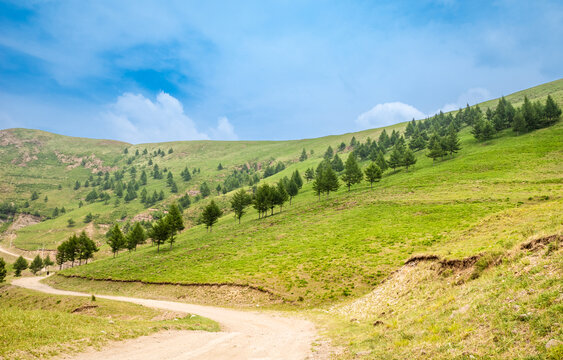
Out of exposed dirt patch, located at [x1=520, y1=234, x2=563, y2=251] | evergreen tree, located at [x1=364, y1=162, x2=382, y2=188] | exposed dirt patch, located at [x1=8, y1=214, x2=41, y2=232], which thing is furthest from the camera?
exposed dirt patch, located at [x1=8, y1=214, x2=41, y2=232]

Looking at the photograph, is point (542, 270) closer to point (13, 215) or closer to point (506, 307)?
point (506, 307)

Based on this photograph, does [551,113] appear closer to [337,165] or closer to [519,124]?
[519,124]

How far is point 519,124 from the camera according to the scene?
92.9 metres

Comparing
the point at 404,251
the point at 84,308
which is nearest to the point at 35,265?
the point at 84,308

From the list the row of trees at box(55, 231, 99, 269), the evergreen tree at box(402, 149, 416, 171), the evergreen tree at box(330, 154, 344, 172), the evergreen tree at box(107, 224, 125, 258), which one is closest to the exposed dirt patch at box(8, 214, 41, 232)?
the row of trees at box(55, 231, 99, 269)

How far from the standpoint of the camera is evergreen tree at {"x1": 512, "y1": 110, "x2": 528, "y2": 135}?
92375 mm

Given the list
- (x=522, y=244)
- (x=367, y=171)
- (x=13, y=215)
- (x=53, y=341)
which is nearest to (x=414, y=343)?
(x=522, y=244)

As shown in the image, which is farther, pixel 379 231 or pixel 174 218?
pixel 174 218

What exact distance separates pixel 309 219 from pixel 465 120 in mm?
134257

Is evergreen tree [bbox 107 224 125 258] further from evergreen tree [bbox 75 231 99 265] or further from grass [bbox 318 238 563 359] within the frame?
grass [bbox 318 238 563 359]

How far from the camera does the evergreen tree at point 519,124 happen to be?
92375 millimetres

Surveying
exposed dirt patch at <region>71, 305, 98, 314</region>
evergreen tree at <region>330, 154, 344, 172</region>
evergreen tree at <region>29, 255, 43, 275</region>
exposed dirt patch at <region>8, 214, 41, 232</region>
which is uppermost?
exposed dirt patch at <region>8, 214, 41, 232</region>

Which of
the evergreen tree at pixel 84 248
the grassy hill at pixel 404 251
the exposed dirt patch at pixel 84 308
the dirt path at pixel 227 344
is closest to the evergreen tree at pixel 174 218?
the grassy hill at pixel 404 251

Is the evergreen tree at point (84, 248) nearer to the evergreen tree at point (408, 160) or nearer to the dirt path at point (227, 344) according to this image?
the dirt path at point (227, 344)
